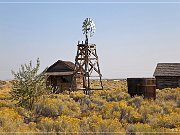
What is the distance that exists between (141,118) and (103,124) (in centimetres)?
372

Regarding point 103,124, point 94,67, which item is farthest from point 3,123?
point 94,67

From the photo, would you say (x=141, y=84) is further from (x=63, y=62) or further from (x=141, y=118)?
(x=63, y=62)

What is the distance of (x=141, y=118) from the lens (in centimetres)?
1260

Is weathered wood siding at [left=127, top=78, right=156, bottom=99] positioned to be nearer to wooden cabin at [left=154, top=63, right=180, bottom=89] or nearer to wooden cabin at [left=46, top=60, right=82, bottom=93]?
wooden cabin at [left=46, top=60, right=82, bottom=93]

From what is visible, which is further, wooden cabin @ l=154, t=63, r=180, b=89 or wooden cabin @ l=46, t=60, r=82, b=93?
wooden cabin @ l=154, t=63, r=180, b=89

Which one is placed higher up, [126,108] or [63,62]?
[63,62]

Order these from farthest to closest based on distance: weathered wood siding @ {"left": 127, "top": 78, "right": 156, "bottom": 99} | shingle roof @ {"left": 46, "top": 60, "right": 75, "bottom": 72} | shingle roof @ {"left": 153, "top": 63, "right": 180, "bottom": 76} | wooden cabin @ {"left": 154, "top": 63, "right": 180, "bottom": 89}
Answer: shingle roof @ {"left": 46, "top": 60, "right": 75, "bottom": 72} → shingle roof @ {"left": 153, "top": 63, "right": 180, "bottom": 76} → wooden cabin @ {"left": 154, "top": 63, "right": 180, "bottom": 89} → weathered wood siding @ {"left": 127, "top": 78, "right": 156, "bottom": 99}

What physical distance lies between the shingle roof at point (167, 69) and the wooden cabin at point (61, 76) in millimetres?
8142

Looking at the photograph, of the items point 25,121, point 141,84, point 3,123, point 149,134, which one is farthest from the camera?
point 141,84

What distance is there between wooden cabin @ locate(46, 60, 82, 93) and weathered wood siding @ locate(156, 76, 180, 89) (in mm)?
8046

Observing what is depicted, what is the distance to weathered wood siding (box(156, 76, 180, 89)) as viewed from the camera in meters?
30.5

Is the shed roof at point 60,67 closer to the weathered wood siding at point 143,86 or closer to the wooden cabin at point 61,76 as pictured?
the wooden cabin at point 61,76

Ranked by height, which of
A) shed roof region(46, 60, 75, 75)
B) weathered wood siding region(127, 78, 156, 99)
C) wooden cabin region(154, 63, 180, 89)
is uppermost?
shed roof region(46, 60, 75, 75)

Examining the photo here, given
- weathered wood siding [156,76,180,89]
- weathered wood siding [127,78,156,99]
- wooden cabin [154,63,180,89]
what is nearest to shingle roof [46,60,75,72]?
wooden cabin [154,63,180,89]
